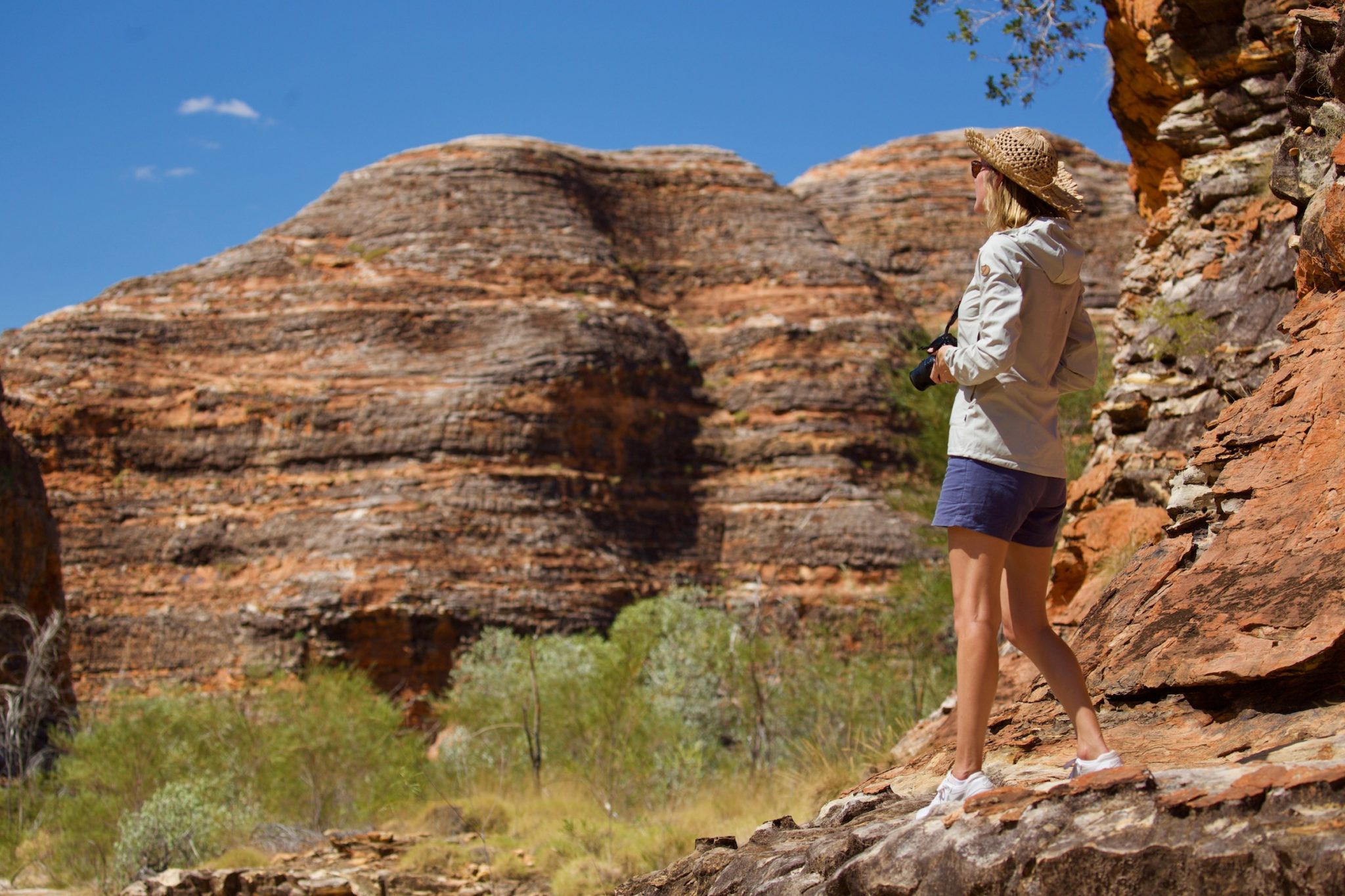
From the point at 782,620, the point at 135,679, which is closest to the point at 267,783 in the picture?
the point at 135,679

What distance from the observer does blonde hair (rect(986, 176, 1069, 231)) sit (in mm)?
4023

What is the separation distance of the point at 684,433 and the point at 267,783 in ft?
63.3

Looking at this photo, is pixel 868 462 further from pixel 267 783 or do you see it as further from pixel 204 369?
pixel 267 783

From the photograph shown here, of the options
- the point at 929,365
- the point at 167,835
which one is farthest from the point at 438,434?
the point at 929,365

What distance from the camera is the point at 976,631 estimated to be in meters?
3.83

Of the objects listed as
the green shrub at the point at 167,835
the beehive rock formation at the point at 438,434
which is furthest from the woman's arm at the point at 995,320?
the beehive rock formation at the point at 438,434

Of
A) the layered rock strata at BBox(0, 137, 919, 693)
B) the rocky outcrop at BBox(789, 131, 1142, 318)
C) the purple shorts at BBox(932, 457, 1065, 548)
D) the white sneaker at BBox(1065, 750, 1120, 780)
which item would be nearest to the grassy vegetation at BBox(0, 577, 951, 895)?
the layered rock strata at BBox(0, 137, 919, 693)

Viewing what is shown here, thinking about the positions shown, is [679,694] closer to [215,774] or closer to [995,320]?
[215,774]

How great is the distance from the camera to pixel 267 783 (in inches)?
629

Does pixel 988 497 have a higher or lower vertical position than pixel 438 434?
lower

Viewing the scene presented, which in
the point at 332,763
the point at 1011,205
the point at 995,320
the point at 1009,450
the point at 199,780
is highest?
the point at 1011,205

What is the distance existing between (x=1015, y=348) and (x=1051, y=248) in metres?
0.35

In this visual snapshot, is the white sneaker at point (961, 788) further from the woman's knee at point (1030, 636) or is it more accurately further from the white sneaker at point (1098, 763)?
the woman's knee at point (1030, 636)

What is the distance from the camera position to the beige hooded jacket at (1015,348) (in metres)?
3.81
